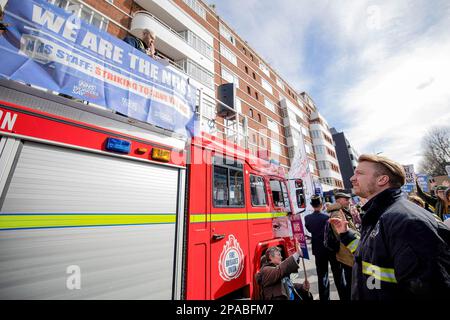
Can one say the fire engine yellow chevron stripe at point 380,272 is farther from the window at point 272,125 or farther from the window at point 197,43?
the window at point 272,125

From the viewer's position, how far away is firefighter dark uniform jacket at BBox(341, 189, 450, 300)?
1043 millimetres

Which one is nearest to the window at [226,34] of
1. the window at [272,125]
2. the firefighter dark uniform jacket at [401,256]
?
the window at [272,125]

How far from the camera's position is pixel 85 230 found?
6.12ft

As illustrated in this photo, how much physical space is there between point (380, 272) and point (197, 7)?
24306mm

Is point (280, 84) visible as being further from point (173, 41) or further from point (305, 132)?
point (173, 41)

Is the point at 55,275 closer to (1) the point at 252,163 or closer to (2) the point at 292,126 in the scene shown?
(1) the point at 252,163

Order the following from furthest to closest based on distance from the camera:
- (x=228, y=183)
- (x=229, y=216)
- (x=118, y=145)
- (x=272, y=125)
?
(x=272, y=125)
(x=228, y=183)
(x=229, y=216)
(x=118, y=145)

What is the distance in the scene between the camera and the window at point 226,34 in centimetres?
2229

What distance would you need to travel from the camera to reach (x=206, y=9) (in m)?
20.5

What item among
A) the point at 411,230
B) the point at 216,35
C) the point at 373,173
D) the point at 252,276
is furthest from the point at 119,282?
the point at 216,35

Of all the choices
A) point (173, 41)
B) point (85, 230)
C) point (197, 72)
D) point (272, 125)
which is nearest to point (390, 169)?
point (85, 230)

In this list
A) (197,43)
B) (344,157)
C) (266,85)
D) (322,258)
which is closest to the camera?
(322,258)

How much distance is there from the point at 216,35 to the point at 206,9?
2.70 metres

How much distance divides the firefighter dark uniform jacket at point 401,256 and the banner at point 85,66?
106 inches
